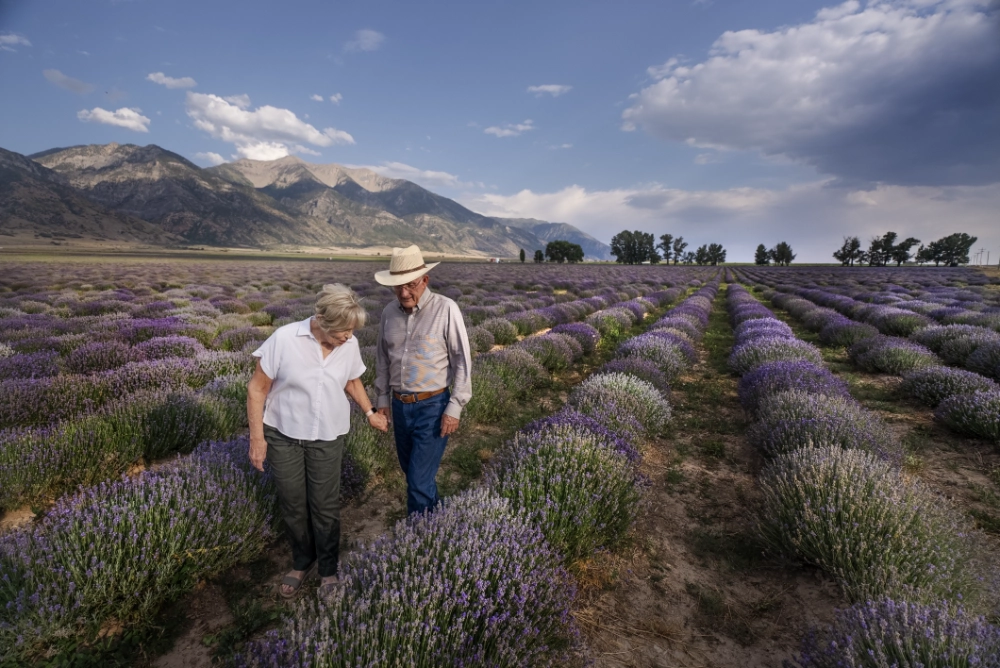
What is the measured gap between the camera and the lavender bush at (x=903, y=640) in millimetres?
1536

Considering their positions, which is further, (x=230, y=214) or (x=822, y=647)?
(x=230, y=214)

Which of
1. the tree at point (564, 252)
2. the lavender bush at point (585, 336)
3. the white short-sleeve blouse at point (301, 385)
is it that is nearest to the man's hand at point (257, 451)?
the white short-sleeve blouse at point (301, 385)

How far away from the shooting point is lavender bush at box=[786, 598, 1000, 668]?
1536 millimetres

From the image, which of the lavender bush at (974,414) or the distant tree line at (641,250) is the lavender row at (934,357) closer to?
the lavender bush at (974,414)

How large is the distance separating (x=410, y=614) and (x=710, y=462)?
12.9ft

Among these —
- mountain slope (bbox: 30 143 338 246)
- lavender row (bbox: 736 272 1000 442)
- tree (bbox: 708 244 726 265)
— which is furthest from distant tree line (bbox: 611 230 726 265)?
mountain slope (bbox: 30 143 338 246)

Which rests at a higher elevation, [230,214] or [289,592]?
[230,214]

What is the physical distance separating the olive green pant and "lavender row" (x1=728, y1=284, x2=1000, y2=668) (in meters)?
2.56

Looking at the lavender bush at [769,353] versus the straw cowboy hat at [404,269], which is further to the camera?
the lavender bush at [769,353]

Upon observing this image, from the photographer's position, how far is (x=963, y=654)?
5.07ft

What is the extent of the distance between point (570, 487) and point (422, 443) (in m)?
1.07

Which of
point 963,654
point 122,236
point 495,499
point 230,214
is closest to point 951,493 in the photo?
point 963,654

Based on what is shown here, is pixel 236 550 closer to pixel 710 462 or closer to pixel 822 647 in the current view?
pixel 822 647

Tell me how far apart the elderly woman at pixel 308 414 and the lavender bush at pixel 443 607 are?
2.11 feet
